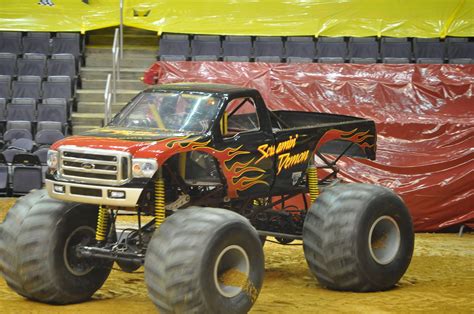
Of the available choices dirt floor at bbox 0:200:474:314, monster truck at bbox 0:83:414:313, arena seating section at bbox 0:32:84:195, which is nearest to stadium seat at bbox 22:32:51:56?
→ arena seating section at bbox 0:32:84:195

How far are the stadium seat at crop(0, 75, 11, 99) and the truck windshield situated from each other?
11.7 metres

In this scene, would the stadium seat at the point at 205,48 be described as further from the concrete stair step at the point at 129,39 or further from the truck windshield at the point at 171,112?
the truck windshield at the point at 171,112

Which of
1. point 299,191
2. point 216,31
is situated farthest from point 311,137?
point 216,31

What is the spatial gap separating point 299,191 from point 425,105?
6480 mm

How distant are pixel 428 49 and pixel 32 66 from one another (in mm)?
9755

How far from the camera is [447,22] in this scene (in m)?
24.7

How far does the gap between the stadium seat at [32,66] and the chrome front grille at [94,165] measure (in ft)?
44.3

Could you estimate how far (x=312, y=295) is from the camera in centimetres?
1071

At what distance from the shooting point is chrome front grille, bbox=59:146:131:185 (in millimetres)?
9281

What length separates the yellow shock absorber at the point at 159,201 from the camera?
9.52 meters

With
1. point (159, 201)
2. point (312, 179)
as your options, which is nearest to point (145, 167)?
point (159, 201)

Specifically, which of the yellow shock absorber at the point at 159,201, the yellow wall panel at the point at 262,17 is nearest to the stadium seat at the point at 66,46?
the yellow wall panel at the point at 262,17

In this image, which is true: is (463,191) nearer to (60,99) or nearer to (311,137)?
(311,137)

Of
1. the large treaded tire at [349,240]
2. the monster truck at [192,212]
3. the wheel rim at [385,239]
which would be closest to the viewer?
the monster truck at [192,212]
